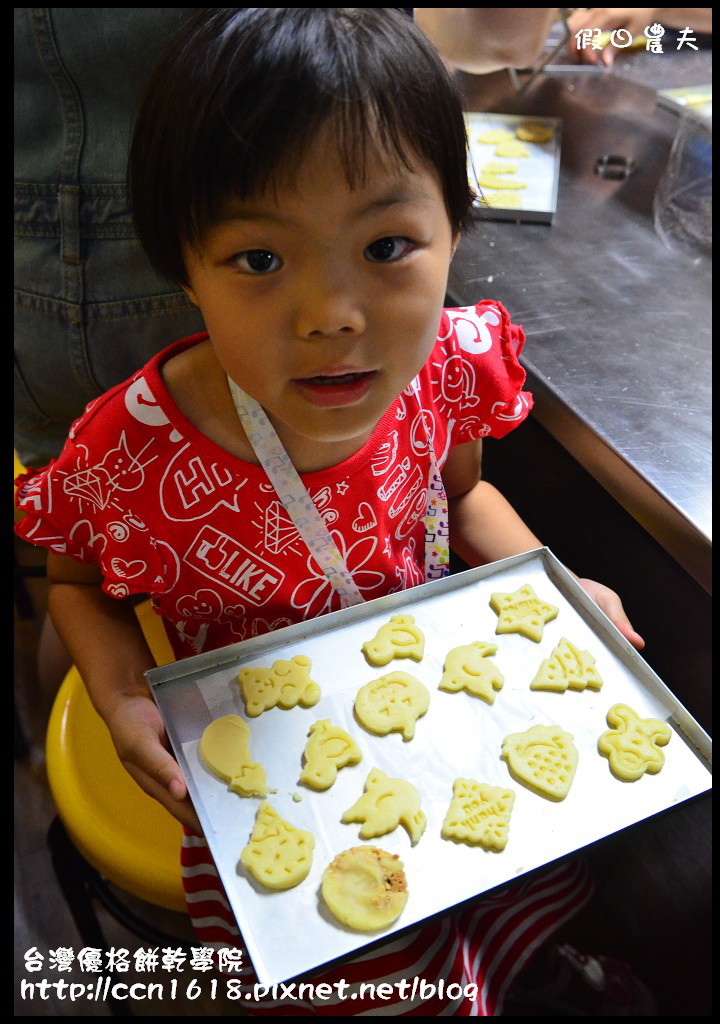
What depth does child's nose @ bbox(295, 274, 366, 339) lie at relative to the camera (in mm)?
579

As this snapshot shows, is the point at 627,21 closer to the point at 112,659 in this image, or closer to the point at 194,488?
the point at 194,488

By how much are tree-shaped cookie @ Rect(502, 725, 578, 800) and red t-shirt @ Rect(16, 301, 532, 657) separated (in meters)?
0.24

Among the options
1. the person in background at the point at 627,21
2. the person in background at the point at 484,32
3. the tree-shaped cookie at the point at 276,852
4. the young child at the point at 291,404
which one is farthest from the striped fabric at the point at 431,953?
the person in background at the point at 627,21

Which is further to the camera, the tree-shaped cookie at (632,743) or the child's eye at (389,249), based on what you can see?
the tree-shaped cookie at (632,743)

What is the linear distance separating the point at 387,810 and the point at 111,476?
0.40 m

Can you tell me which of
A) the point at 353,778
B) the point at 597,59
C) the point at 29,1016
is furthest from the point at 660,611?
the point at 597,59

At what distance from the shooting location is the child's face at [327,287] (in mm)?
569

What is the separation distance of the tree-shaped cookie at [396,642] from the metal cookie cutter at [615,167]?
1080 mm

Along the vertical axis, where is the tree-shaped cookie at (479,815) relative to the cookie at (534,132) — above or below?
below

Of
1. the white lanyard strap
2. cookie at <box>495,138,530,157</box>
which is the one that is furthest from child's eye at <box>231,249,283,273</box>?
cookie at <box>495,138,530,157</box>

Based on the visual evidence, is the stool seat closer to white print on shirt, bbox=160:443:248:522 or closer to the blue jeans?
white print on shirt, bbox=160:443:248:522

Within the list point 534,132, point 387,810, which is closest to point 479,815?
point 387,810

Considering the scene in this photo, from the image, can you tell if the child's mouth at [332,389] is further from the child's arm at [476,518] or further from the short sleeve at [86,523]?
the child's arm at [476,518]

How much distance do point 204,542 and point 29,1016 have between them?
94cm
